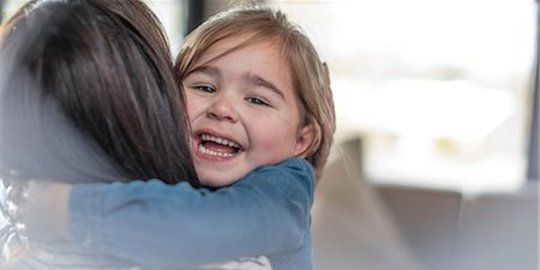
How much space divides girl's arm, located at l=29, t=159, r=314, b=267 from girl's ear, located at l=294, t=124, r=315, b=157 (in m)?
0.15

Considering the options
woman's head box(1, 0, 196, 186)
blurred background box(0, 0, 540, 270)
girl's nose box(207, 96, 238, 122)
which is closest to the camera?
woman's head box(1, 0, 196, 186)

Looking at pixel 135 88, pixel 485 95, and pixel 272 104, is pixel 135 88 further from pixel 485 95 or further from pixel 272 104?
pixel 485 95

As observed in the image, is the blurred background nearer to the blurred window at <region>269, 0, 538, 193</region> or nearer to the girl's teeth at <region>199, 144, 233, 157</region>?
the blurred window at <region>269, 0, 538, 193</region>

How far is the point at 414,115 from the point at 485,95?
30cm

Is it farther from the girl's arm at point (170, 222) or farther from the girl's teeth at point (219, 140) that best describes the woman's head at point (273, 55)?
the girl's arm at point (170, 222)

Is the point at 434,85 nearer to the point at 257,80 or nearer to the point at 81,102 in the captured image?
the point at 257,80

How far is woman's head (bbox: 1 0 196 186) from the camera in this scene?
0.52 m

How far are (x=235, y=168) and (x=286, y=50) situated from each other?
0.13 metres

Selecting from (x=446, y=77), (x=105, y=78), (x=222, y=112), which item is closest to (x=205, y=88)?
(x=222, y=112)

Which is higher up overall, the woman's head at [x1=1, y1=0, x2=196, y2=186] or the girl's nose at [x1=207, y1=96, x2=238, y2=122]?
the woman's head at [x1=1, y1=0, x2=196, y2=186]

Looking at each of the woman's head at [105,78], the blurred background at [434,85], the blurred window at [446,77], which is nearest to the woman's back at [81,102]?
the woman's head at [105,78]

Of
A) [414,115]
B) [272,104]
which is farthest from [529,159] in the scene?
[272,104]

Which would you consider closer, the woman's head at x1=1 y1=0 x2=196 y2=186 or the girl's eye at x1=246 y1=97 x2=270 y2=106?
the woman's head at x1=1 y1=0 x2=196 y2=186

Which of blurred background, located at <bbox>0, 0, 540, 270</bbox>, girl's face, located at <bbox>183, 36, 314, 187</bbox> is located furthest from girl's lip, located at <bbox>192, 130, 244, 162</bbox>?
blurred background, located at <bbox>0, 0, 540, 270</bbox>
